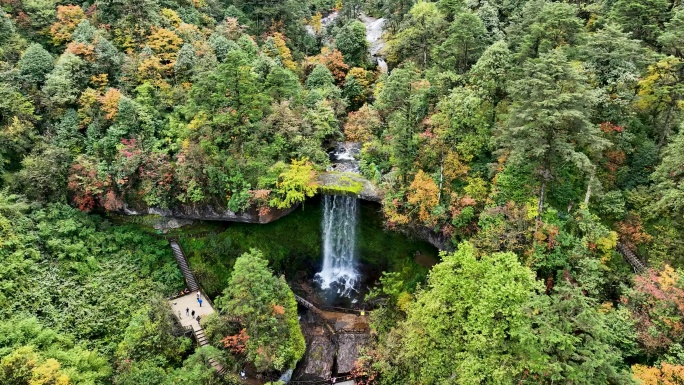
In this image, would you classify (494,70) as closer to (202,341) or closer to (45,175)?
(202,341)

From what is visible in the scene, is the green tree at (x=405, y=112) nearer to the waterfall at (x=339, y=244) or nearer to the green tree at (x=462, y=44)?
the green tree at (x=462, y=44)

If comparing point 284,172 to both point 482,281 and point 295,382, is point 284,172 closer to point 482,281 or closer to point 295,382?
point 295,382

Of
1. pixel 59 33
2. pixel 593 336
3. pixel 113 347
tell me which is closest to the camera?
pixel 593 336

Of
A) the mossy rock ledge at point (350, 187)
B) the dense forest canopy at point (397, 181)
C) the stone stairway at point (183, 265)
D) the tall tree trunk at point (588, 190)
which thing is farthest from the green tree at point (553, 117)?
the stone stairway at point (183, 265)

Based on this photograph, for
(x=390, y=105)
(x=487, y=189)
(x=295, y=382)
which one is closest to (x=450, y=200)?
(x=487, y=189)

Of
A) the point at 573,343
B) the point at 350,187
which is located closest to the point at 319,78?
the point at 350,187

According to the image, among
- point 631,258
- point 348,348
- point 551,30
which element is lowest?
point 348,348

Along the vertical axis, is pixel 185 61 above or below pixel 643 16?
below
